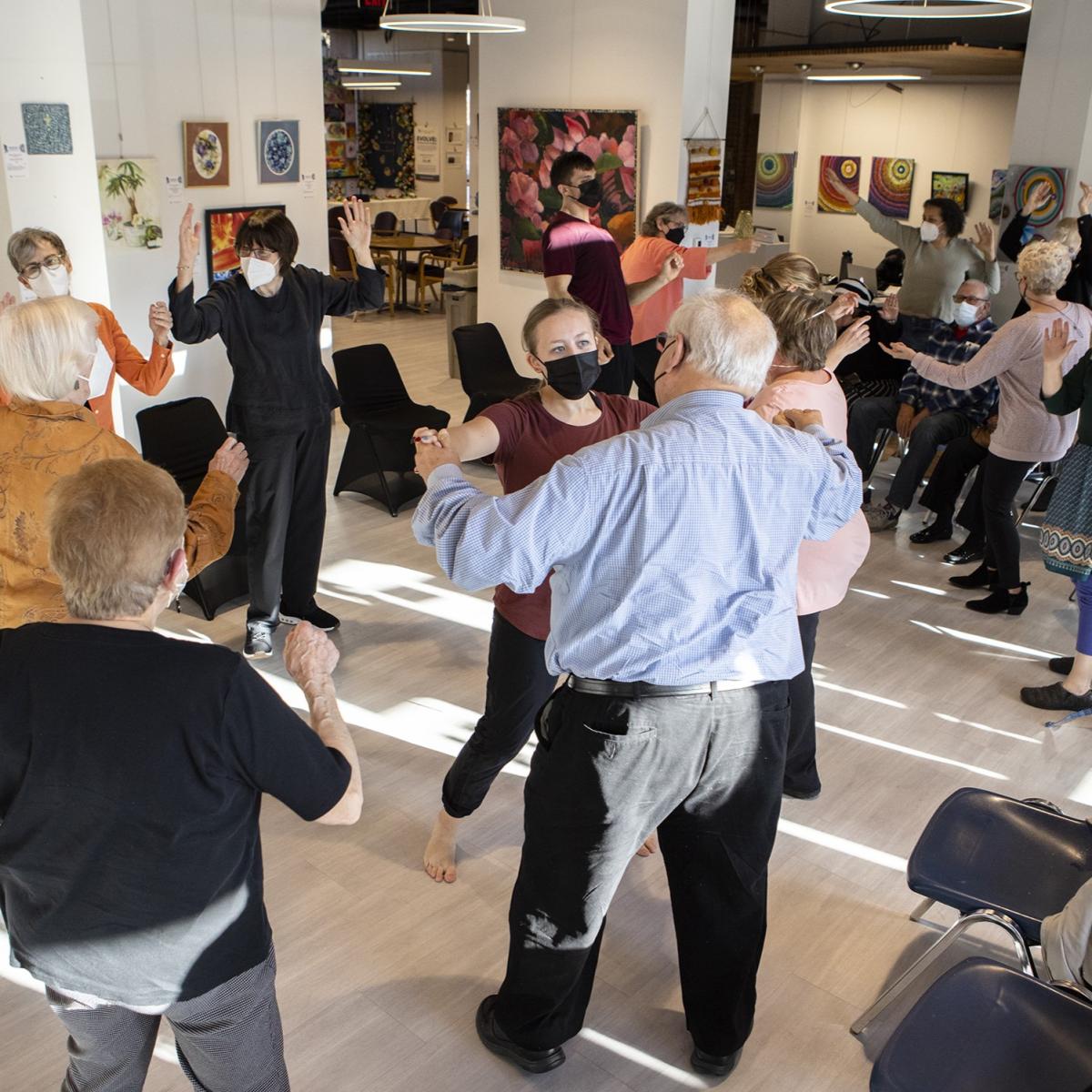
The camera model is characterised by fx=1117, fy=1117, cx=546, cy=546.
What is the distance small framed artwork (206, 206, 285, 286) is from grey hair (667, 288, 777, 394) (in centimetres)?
568

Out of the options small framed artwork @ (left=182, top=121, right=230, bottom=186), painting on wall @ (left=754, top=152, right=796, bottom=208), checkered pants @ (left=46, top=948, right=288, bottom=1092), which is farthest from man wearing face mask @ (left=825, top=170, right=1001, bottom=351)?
painting on wall @ (left=754, top=152, right=796, bottom=208)

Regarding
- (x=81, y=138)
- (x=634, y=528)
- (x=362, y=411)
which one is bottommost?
(x=362, y=411)

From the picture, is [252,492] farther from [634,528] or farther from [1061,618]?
[1061,618]

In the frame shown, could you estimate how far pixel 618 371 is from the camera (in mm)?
6855

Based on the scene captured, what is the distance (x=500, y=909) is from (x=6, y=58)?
3926 millimetres

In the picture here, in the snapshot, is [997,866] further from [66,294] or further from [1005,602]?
[66,294]

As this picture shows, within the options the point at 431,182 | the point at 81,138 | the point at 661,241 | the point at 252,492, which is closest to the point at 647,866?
the point at 252,492

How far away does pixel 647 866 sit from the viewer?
368cm

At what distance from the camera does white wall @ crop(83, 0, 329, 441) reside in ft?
21.8

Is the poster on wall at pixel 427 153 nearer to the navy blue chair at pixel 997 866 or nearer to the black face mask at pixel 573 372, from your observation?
the black face mask at pixel 573 372

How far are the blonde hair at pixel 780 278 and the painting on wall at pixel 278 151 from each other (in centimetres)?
477

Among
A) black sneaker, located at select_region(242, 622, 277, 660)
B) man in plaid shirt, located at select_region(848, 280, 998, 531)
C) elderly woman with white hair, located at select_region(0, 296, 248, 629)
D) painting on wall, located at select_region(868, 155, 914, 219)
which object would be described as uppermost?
painting on wall, located at select_region(868, 155, 914, 219)

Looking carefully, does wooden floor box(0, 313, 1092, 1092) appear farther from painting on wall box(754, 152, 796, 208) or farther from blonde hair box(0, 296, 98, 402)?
painting on wall box(754, 152, 796, 208)

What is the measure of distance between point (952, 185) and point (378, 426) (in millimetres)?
9493
